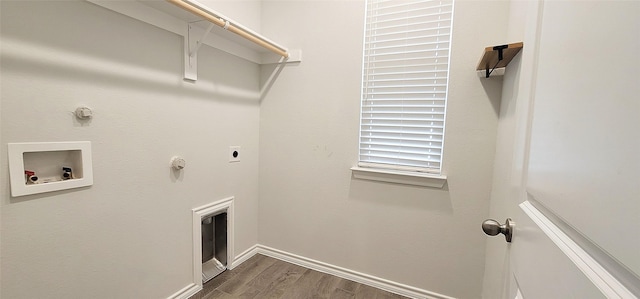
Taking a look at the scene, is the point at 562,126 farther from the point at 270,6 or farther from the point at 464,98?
the point at 270,6

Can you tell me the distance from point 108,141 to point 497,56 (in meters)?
2.03

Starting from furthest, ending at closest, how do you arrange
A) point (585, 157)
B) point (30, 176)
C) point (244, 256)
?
1. point (244, 256)
2. point (30, 176)
3. point (585, 157)

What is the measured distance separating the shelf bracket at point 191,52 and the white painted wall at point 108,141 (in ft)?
0.14

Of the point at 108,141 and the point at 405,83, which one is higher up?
the point at 405,83

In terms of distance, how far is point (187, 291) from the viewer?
5.49 ft

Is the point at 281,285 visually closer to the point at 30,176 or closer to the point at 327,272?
the point at 327,272

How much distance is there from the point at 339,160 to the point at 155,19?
1495 mm

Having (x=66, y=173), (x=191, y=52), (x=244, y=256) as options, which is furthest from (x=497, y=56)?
(x=244, y=256)

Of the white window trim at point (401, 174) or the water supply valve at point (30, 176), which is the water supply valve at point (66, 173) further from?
the white window trim at point (401, 174)

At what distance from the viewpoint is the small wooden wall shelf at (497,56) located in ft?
3.54

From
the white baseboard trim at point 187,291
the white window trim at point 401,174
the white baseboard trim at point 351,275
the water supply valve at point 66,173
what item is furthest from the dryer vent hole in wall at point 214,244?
the white window trim at point 401,174

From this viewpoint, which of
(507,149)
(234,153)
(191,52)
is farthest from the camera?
(234,153)

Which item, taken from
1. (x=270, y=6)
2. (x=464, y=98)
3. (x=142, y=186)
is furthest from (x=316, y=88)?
(x=142, y=186)

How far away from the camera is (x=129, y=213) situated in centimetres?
133
